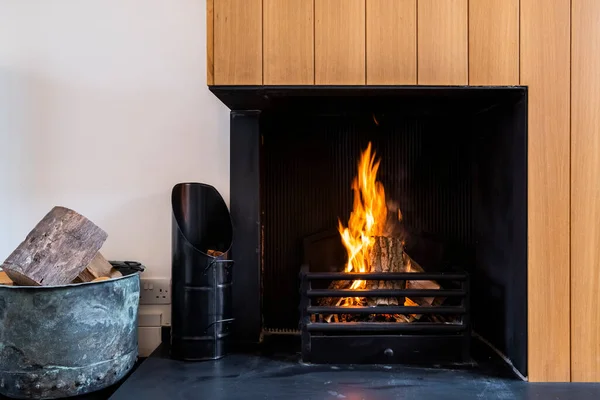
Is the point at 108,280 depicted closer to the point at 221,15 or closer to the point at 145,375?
the point at 145,375

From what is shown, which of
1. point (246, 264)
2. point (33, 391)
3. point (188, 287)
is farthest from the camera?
point (246, 264)

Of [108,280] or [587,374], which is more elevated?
[108,280]

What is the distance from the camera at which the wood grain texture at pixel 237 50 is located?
1062 millimetres

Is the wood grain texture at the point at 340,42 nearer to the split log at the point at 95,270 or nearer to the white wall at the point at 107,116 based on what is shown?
the white wall at the point at 107,116

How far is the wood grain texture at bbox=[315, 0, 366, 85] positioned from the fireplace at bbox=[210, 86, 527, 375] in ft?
0.12

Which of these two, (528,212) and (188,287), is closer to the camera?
(528,212)

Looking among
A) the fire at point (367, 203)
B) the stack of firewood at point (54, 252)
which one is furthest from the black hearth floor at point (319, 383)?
the fire at point (367, 203)

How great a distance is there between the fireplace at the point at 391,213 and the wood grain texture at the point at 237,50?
3 centimetres

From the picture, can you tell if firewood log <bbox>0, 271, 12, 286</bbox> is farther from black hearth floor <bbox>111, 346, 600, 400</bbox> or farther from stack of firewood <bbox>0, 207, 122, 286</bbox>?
black hearth floor <bbox>111, 346, 600, 400</bbox>

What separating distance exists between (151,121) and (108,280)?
0.54 meters

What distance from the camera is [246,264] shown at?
4.39 ft

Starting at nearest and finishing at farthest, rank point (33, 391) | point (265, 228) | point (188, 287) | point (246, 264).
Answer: point (33, 391)
point (188, 287)
point (246, 264)
point (265, 228)

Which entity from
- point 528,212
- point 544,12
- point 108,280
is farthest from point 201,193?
point 544,12

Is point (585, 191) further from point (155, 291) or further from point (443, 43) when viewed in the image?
point (155, 291)
